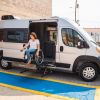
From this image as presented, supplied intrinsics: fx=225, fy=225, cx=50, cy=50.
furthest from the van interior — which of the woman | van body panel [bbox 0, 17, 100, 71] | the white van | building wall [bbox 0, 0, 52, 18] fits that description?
building wall [bbox 0, 0, 52, 18]

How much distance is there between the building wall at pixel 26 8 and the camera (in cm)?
1825

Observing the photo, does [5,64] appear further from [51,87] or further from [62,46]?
[51,87]

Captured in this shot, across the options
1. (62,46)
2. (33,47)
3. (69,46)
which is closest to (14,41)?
(33,47)

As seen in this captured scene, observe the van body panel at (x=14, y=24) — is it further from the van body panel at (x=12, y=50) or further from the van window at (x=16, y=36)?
the van body panel at (x=12, y=50)

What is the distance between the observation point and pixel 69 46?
30.0 ft

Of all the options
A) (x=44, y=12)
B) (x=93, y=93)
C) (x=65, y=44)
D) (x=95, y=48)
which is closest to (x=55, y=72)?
(x=65, y=44)

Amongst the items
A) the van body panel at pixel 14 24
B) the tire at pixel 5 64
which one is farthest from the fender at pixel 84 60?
the tire at pixel 5 64

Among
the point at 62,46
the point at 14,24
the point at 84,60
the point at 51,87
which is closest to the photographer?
the point at 51,87

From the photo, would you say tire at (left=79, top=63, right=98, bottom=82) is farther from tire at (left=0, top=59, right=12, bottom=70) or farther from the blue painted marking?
tire at (left=0, top=59, right=12, bottom=70)

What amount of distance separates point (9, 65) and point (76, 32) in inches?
161

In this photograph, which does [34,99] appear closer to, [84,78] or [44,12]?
[84,78]

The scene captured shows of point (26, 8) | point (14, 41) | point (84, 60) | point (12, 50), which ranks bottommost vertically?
point (84, 60)

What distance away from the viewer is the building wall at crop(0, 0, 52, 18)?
18250mm

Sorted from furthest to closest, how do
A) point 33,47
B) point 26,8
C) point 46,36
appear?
Answer: point 26,8 → point 46,36 → point 33,47
